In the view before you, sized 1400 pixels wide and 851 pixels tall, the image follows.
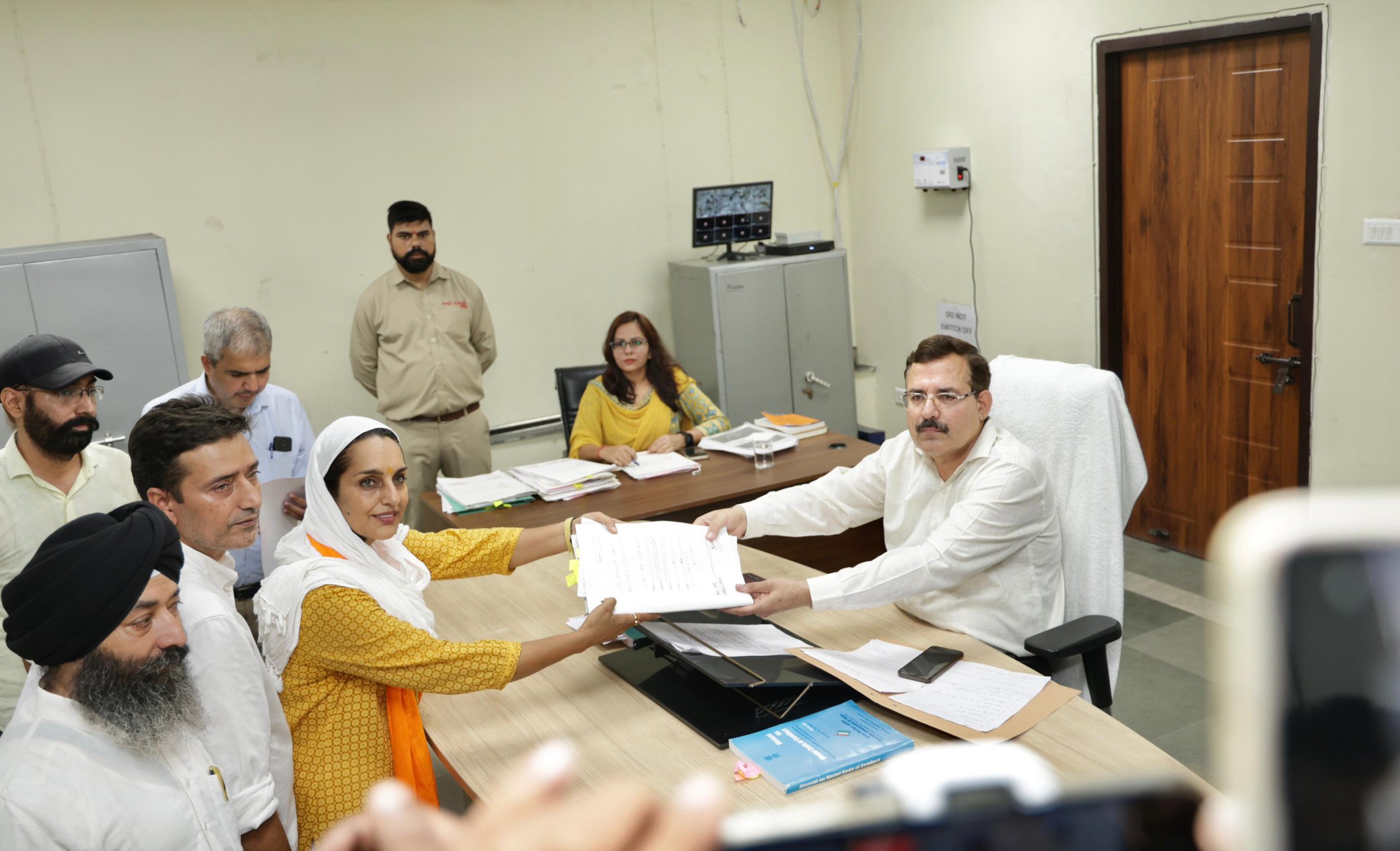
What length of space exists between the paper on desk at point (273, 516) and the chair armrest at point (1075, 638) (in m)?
1.87

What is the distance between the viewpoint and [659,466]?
3814 millimetres

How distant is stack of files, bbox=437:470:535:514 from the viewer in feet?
11.2

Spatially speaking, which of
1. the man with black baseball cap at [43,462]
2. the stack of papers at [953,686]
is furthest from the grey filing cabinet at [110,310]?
the stack of papers at [953,686]

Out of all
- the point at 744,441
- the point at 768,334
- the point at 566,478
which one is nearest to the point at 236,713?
the point at 566,478

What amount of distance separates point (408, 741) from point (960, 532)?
1218 mm

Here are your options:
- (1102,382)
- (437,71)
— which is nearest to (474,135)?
(437,71)

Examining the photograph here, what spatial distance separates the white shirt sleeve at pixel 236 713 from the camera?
166 centimetres

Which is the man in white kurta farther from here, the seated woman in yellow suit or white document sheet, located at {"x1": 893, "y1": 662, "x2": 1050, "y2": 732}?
the seated woman in yellow suit

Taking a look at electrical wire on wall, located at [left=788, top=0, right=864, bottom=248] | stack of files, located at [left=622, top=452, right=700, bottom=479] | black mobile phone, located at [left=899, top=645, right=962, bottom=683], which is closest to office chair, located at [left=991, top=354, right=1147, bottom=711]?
black mobile phone, located at [left=899, top=645, right=962, bottom=683]

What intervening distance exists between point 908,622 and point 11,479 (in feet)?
7.08

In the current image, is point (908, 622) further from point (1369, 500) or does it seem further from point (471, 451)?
point (471, 451)

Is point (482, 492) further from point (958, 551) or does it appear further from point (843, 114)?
point (843, 114)

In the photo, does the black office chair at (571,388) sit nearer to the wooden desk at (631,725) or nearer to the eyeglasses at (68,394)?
the wooden desk at (631,725)

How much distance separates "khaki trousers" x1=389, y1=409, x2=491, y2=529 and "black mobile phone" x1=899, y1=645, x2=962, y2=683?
3.23 m
